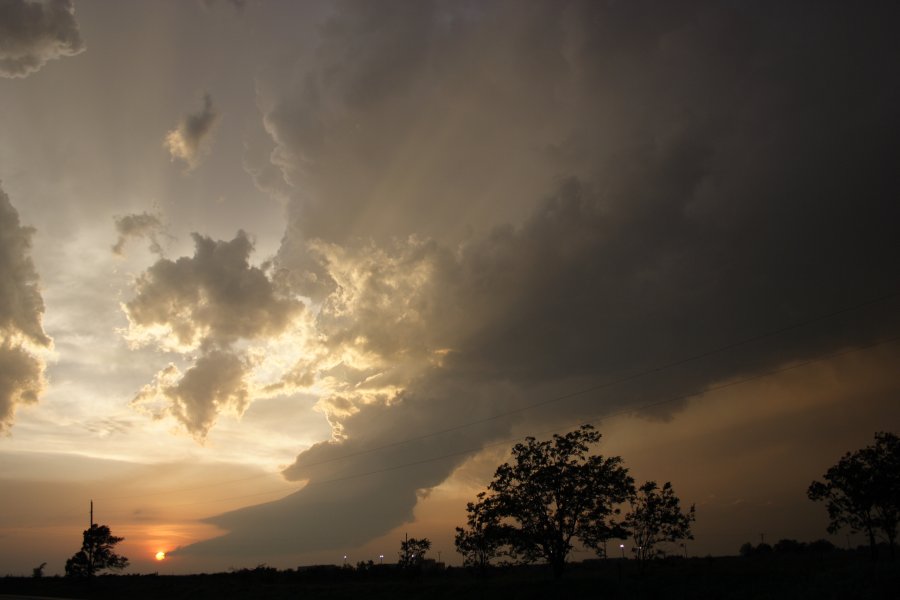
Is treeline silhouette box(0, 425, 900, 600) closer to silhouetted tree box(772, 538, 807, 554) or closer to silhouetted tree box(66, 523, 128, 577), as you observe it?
silhouetted tree box(66, 523, 128, 577)

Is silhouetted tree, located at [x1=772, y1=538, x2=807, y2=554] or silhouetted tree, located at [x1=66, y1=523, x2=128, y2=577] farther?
silhouetted tree, located at [x1=772, y1=538, x2=807, y2=554]

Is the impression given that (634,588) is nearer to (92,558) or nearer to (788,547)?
(92,558)

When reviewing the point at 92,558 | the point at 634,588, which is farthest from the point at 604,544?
the point at 92,558

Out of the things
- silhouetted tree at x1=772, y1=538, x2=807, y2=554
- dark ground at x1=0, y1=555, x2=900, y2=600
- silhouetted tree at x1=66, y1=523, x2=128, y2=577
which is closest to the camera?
dark ground at x1=0, y1=555, x2=900, y2=600

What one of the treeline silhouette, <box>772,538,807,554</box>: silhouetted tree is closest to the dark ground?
the treeline silhouette

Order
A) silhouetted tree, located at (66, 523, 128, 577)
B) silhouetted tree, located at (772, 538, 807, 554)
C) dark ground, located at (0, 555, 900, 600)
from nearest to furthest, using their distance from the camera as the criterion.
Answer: dark ground, located at (0, 555, 900, 600) → silhouetted tree, located at (66, 523, 128, 577) → silhouetted tree, located at (772, 538, 807, 554)

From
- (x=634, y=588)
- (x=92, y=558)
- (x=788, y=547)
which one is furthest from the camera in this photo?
(x=788, y=547)

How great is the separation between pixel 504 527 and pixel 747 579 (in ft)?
67.1

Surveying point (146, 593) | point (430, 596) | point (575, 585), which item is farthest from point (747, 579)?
point (146, 593)

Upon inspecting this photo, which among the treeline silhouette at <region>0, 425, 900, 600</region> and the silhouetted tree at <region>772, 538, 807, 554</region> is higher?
the treeline silhouette at <region>0, 425, 900, 600</region>

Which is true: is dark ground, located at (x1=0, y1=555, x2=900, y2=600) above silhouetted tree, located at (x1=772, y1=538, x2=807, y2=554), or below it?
above

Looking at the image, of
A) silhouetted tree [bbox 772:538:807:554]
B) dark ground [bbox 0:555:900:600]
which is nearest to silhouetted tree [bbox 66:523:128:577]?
dark ground [bbox 0:555:900:600]

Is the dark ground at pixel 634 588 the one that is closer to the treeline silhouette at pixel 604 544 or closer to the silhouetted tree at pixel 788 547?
the treeline silhouette at pixel 604 544

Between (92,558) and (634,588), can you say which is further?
(92,558)
